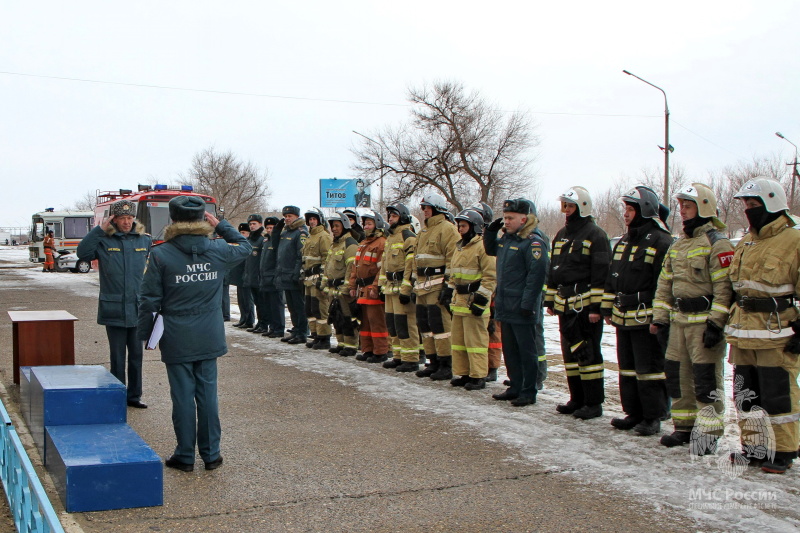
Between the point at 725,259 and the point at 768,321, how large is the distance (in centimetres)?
67

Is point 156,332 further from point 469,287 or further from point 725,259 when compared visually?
point 725,259

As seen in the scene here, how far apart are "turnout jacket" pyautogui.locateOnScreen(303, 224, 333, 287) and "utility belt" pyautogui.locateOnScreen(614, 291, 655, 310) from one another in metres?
6.17

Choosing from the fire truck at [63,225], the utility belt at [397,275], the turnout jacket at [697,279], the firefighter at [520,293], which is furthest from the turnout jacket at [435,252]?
the fire truck at [63,225]

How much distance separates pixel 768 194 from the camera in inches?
227

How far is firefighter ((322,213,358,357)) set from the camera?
11.6 metres

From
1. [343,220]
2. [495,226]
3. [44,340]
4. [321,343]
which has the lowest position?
[321,343]

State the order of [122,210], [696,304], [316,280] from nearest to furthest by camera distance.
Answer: [696,304]
[122,210]
[316,280]

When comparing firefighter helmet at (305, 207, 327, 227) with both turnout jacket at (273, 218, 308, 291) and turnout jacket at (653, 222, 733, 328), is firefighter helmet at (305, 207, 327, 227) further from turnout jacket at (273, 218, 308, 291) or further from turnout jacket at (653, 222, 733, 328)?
turnout jacket at (653, 222, 733, 328)

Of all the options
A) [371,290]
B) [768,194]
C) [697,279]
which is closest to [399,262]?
[371,290]

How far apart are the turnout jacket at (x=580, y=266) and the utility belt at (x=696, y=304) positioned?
3.24 ft

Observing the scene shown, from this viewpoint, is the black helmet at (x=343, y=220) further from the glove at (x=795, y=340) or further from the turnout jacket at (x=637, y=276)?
the glove at (x=795, y=340)

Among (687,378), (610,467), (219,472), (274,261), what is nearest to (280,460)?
(219,472)

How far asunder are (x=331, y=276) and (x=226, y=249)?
5.78m

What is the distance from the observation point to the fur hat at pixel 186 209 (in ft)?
19.3
